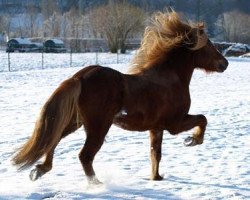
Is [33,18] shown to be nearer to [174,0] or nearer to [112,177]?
[174,0]

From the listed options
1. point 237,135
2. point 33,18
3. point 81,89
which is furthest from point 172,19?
point 33,18

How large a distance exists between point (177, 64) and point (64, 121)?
175cm

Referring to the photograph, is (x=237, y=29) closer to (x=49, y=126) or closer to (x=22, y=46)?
(x=22, y=46)

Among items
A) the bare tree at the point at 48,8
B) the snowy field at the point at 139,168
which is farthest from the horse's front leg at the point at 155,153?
the bare tree at the point at 48,8

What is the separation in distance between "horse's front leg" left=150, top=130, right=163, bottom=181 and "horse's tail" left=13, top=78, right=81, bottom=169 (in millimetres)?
1249

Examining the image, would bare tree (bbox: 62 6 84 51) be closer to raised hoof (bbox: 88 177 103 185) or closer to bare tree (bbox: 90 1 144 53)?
bare tree (bbox: 90 1 144 53)

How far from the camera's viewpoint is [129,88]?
191 inches

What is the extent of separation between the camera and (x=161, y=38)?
570 cm

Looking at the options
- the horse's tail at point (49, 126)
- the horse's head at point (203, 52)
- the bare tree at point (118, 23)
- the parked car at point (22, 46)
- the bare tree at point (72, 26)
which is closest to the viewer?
the horse's tail at point (49, 126)

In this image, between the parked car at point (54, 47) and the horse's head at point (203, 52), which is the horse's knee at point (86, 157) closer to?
the horse's head at point (203, 52)

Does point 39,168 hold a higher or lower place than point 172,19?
lower

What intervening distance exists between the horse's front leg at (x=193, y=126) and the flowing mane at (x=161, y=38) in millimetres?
796

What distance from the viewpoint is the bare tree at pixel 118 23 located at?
51.8 meters

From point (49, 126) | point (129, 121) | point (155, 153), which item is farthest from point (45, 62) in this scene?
point (49, 126)
